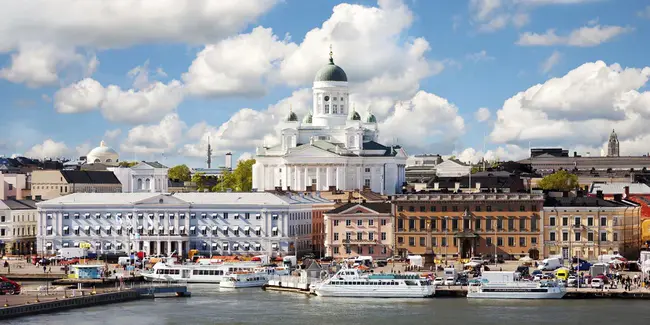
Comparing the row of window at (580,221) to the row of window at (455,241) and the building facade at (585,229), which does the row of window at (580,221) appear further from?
the row of window at (455,241)

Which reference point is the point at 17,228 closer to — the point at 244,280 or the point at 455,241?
the point at 244,280

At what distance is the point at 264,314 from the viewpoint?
255 ft

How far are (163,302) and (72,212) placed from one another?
33.6 meters

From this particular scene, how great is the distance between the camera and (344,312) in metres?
78.9

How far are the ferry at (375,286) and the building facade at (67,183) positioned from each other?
78158 millimetres

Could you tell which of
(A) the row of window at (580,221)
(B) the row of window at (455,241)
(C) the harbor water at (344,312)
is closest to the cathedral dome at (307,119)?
(B) the row of window at (455,241)

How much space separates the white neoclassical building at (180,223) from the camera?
112m

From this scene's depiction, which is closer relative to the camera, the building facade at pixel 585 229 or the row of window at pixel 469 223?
the building facade at pixel 585 229

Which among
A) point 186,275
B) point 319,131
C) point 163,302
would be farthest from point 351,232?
point 319,131

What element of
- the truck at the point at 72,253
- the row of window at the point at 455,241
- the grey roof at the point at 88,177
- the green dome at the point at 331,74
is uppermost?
the green dome at the point at 331,74

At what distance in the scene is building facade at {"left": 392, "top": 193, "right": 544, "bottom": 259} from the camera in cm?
10462

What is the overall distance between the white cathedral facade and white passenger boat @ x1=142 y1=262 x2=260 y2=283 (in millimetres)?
50063

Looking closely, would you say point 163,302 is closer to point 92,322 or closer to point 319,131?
point 92,322

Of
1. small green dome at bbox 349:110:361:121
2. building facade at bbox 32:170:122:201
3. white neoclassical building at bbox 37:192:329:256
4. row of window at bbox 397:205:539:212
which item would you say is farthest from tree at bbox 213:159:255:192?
row of window at bbox 397:205:539:212
